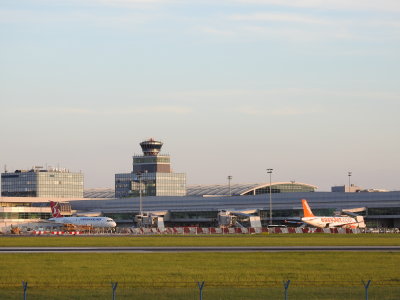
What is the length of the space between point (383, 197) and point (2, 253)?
13523 cm

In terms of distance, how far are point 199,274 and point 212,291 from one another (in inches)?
427

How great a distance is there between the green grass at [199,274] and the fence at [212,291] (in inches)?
1.9

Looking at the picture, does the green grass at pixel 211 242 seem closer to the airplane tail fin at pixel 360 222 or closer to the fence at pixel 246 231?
the fence at pixel 246 231

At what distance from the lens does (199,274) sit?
5184 cm

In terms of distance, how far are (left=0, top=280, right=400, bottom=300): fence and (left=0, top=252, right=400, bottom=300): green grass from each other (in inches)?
1.9

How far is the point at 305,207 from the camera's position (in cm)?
17338

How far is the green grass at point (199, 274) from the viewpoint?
40.3 meters

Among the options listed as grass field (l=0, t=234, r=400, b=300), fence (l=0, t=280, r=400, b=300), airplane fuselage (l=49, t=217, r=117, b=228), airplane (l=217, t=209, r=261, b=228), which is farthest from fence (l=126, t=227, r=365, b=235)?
fence (l=0, t=280, r=400, b=300)

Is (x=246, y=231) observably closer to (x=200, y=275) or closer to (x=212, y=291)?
(x=200, y=275)

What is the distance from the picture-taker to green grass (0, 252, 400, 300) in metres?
40.3

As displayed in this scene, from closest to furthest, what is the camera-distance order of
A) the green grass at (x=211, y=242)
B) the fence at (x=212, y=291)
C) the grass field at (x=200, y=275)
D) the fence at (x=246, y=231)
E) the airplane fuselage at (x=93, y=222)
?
the fence at (x=212, y=291), the grass field at (x=200, y=275), the green grass at (x=211, y=242), the fence at (x=246, y=231), the airplane fuselage at (x=93, y=222)

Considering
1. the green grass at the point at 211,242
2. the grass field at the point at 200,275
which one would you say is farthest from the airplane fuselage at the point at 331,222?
the grass field at the point at 200,275

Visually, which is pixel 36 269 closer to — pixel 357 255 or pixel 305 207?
pixel 357 255

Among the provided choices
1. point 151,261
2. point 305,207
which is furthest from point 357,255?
point 305,207
